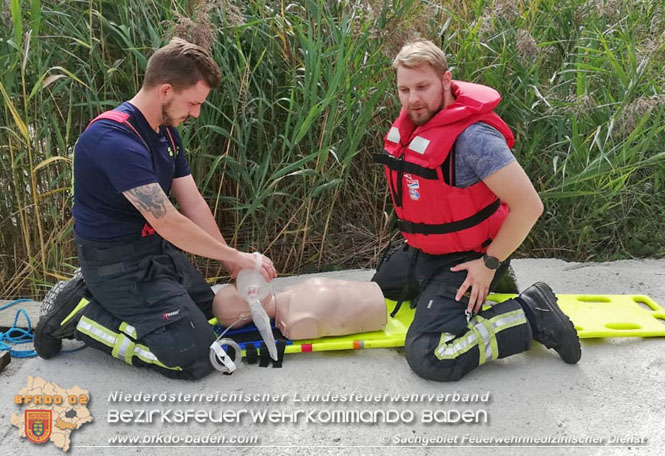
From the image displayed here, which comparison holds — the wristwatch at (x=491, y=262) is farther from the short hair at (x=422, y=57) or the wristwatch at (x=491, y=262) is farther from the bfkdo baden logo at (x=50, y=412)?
the bfkdo baden logo at (x=50, y=412)

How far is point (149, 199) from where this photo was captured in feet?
7.48

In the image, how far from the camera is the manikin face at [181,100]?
2365mm

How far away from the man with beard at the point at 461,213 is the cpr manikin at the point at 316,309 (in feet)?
0.70

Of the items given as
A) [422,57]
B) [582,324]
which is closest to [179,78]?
[422,57]

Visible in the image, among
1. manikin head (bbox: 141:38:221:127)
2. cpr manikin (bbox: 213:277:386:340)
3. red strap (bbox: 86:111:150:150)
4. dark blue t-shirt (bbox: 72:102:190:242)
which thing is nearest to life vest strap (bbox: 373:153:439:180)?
cpr manikin (bbox: 213:277:386:340)

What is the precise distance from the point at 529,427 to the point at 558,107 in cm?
188

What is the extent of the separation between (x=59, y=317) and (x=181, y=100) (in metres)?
1.01

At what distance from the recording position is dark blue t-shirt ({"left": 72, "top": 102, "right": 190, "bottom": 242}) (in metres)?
2.26

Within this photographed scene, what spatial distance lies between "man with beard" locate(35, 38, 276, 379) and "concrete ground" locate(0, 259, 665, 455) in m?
0.14

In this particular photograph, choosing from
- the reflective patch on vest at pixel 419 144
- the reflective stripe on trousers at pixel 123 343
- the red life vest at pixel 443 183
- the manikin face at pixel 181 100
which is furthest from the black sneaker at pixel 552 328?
the manikin face at pixel 181 100

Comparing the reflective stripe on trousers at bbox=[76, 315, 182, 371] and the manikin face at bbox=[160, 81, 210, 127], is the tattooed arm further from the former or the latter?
the reflective stripe on trousers at bbox=[76, 315, 182, 371]

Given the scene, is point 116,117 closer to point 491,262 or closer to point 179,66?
point 179,66

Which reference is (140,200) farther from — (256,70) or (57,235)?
(256,70)

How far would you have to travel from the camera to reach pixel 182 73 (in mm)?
2324
